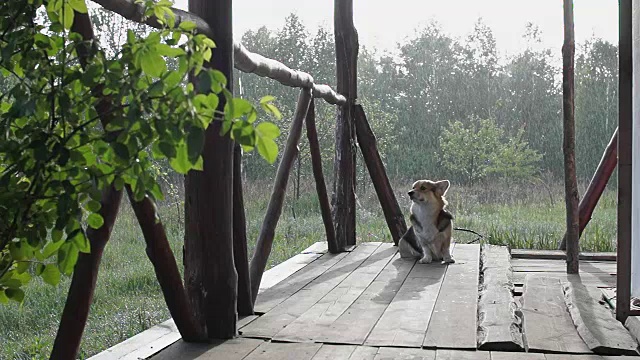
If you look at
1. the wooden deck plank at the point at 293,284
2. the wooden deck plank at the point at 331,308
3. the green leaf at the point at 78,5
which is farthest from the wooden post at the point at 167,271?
the green leaf at the point at 78,5

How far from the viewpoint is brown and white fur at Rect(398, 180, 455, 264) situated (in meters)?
5.04

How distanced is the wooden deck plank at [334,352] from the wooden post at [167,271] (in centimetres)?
44

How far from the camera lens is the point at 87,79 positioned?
121 centimetres

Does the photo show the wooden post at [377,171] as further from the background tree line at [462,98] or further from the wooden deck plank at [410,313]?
the background tree line at [462,98]

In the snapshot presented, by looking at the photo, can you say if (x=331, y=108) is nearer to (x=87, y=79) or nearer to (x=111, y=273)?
(x=111, y=273)

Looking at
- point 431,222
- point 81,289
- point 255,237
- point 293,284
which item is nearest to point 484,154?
point 255,237

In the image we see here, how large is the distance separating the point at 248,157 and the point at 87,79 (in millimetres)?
7316

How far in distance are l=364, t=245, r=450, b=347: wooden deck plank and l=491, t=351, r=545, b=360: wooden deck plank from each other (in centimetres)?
27

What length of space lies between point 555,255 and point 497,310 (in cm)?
223

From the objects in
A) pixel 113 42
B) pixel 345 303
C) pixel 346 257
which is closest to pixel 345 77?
pixel 346 257

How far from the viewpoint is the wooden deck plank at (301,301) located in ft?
10.3

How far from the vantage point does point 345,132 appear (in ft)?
18.8

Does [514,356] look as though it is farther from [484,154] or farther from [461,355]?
[484,154]

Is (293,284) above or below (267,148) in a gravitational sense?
below
